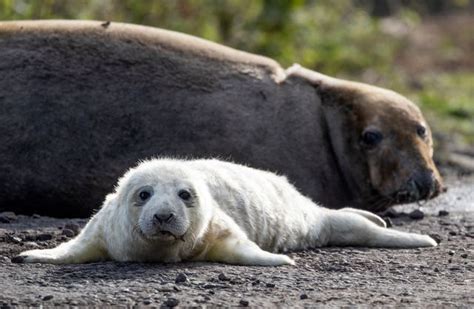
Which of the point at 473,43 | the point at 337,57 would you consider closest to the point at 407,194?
the point at 337,57

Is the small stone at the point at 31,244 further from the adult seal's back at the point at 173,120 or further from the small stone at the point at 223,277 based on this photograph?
the small stone at the point at 223,277

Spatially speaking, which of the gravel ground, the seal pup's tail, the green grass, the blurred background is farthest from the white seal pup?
the green grass

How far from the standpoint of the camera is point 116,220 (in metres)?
6.66

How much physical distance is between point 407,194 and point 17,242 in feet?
10.4

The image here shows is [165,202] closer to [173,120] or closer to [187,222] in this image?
[187,222]

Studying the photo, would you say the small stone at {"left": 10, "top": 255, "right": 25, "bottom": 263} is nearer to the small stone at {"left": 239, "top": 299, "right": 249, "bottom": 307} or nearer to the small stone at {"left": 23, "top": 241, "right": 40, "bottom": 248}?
the small stone at {"left": 23, "top": 241, "right": 40, "bottom": 248}

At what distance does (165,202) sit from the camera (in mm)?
6398

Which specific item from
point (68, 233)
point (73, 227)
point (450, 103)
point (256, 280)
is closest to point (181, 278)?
point (256, 280)

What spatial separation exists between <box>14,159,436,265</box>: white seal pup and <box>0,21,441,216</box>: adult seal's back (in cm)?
152

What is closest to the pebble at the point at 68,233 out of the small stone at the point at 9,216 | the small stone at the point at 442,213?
the small stone at the point at 9,216

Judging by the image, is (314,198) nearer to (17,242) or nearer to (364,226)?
(364,226)

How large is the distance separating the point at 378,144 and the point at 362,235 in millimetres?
2021

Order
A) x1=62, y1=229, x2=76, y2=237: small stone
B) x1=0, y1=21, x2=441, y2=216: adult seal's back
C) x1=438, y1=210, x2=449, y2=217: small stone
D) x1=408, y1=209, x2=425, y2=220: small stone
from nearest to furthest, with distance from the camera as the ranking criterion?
x1=62, y1=229, x2=76, y2=237: small stone → x1=0, y1=21, x2=441, y2=216: adult seal's back → x1=408, y1=209, x2=425, y2=220: small stone → x1=438, y1=210, x2=449, y2=217: small stone

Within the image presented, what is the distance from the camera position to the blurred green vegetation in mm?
13609
